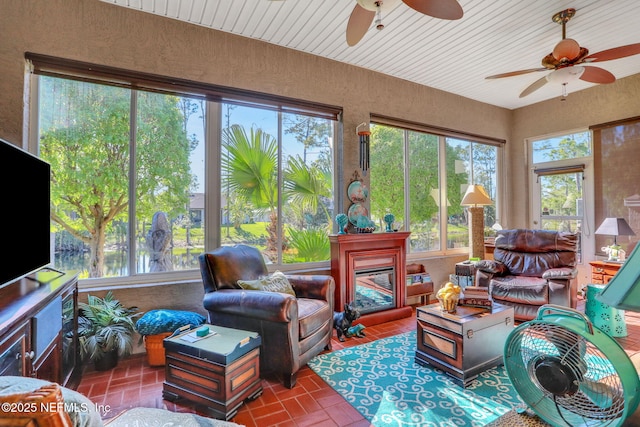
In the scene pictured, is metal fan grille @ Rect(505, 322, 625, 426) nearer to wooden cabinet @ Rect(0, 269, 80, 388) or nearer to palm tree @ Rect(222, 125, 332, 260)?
wooden cabinet @ Rect(0, 269, 80, 388)

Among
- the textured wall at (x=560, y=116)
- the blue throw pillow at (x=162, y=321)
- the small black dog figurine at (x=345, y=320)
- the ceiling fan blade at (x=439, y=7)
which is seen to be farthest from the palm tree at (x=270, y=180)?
the textured wall at (x=560, y=116)

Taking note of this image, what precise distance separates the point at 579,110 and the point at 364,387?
16.2ft

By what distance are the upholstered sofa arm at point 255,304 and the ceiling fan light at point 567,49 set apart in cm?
300

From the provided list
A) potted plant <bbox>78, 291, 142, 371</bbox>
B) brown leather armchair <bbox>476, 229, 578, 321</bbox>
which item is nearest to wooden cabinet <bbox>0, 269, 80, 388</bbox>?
potted plant <bbox>78, 291, 142, 371</bbox>

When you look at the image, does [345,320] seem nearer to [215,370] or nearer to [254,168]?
[215,370]

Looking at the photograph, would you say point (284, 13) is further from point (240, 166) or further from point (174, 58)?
point (240, 166)

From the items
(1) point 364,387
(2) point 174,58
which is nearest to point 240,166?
(2) point 174,58

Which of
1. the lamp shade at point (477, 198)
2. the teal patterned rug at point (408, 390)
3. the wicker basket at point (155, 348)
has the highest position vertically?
the lamp shade at point (477, 198)

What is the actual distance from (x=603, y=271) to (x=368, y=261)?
2849 millimetres

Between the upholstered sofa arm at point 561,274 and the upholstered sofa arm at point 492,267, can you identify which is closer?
the upholstered sofa arm at point 561,274

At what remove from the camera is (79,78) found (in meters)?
2.51

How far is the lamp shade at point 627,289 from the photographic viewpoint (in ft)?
2.10

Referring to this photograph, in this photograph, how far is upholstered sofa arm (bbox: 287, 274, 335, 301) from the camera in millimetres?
2686

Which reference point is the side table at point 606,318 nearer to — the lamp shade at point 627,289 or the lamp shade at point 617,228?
the lamp shade at point 617,228
